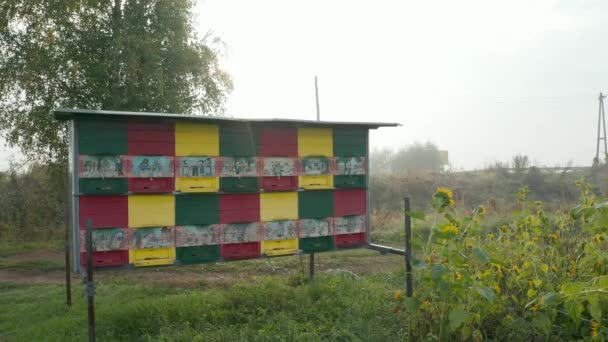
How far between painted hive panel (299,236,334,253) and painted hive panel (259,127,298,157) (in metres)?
1.26

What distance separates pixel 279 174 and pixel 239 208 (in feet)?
2.46

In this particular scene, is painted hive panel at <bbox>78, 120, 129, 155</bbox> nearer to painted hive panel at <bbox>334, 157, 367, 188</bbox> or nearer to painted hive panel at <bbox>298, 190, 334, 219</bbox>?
painted hive panel at <bbox>298, 190, 334, 219</bbox>

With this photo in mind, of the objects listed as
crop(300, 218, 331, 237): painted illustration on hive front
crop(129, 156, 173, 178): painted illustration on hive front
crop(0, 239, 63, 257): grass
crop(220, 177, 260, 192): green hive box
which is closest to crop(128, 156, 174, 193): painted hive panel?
crop(129, 156, 173, 178): painted illustration on hive front

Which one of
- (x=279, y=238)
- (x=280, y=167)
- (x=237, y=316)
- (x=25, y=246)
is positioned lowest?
(x=25, y=246)

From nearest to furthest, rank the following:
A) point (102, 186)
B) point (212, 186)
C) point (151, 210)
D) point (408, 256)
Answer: point (408, 256) < point (102, 186) < point (151, 210) < point (212, 186)

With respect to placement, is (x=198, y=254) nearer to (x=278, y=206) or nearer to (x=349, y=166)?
(x=278, y=206)

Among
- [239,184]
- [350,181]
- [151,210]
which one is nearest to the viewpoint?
[151,210]

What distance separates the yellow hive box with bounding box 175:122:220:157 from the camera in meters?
6.55

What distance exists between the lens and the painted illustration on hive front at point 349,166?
25.2 feet

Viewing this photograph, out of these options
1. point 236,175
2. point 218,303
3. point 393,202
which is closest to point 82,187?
point 236,175

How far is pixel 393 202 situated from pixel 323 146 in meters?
19.7

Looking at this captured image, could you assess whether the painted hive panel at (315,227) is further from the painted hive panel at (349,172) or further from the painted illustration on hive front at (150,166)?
the painted illustration on hive front at (150,166)

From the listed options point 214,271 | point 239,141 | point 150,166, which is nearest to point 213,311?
point 150,166

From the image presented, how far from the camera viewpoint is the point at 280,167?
283 inches
